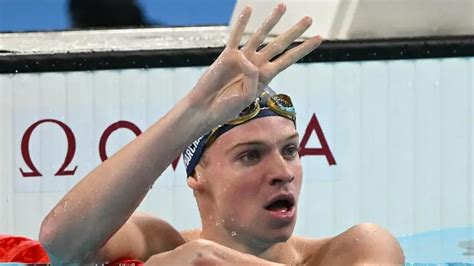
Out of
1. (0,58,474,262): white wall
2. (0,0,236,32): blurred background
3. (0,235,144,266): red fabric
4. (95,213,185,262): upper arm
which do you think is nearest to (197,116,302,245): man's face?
(95,213,185,262): upper arm

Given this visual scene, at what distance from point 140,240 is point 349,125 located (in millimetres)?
2114

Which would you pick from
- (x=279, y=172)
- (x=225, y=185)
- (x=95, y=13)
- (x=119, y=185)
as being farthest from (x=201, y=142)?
(x=95, y=13)

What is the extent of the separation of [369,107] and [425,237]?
0.58 m

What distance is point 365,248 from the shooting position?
2.10m

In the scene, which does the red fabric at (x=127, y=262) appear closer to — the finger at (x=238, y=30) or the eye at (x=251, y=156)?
the eye at (x=251, y=156)

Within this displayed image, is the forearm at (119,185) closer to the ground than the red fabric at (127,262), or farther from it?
farther from it

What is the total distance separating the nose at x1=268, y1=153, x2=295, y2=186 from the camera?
2.03 meters

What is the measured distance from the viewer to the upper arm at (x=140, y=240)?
2041mm

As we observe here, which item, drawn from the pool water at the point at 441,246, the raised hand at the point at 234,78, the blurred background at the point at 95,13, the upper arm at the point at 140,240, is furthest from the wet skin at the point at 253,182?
the blurred background at the point at 95,13

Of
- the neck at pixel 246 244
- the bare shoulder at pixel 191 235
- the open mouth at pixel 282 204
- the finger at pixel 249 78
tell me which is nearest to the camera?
the finger at pixel 249 78

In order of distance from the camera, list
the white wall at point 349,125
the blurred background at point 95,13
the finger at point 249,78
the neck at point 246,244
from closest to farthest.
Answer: the finger at point 249,78 < the neck at point 246,244 < the white wall at point 349,125 < the blurred background at point 95,13

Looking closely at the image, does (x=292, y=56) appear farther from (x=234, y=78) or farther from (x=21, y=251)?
(x=21, y=251)

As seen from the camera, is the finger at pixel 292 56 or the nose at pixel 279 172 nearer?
the finger at pixel 292 56

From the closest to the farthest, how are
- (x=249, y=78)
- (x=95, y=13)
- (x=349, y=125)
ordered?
1. (x=249, y=78)
2. (x=349, y=125)
3. (x=95, y=13)
